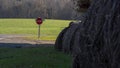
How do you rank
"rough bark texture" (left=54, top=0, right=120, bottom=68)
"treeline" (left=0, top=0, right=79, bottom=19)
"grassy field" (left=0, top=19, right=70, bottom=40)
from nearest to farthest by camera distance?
"rough bark texture" (left=54, top=0, right=120, bottom=68), "grassy field" (left=0, top=19, right=70, bottom=40), "treeline" (left=0, top=0, right=79, bottom=19)

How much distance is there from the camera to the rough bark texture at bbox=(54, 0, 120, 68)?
5.77 meters

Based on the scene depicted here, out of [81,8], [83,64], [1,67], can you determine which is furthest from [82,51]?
[81,8]

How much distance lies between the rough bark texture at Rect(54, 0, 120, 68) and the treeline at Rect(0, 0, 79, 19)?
85663mm

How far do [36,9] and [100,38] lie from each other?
90.3 metres

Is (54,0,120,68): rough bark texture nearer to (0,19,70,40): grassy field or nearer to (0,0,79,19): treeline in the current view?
(0,19,70,40): grassy field

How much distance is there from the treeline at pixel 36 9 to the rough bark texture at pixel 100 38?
85663 millimetres

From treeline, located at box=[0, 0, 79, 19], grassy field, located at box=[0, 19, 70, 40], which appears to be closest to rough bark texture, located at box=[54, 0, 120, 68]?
grassy field, located at box=[0, 19, 70, 40]

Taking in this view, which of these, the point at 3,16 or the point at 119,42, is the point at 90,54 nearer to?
the point at 119,42

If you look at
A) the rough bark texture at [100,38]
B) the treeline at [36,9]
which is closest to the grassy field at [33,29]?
the treeline at [36,9]

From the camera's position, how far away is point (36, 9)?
96.2 metres

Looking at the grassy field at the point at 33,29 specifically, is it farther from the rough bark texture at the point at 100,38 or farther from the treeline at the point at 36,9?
the rough bark texture at the point at 100,38

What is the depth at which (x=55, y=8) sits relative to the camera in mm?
96500

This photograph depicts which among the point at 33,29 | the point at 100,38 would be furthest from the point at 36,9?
the point at 100,38

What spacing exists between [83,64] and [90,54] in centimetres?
49
